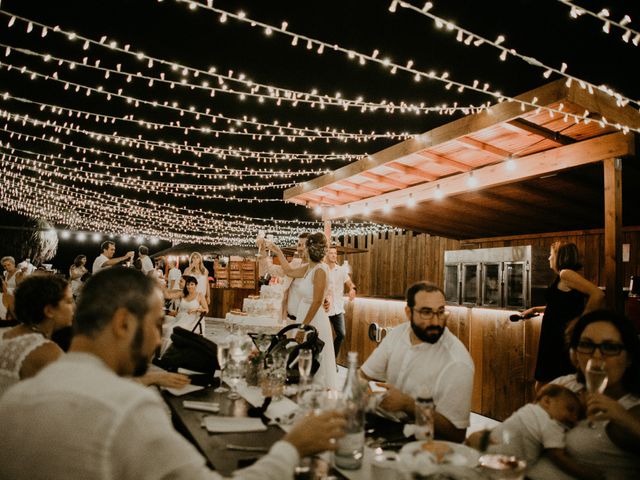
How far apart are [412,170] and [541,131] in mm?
1791

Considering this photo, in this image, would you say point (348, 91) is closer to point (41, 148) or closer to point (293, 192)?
point (293, 192)

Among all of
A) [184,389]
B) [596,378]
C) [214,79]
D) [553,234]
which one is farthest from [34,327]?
[553,234]

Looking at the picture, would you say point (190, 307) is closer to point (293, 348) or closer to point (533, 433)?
point (293, 348)

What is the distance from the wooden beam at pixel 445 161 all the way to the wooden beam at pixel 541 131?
3.55ft

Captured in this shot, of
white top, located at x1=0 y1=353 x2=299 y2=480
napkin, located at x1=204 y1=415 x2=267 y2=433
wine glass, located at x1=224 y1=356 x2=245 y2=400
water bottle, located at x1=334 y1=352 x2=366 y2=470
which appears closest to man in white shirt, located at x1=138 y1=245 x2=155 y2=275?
wine glass, located at x1=224 y1=356 x2=245 y2=400

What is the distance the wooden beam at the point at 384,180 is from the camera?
5.85m

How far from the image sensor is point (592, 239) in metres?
7.05

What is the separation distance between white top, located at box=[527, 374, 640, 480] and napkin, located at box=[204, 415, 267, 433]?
39.7 inches

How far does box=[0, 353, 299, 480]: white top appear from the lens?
0.94 m

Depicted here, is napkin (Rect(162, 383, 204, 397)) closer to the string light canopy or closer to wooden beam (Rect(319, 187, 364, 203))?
the string light canopy

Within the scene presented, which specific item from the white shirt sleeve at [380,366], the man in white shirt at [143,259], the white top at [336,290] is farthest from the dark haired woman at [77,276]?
the white shirt sleeve at [380,366]

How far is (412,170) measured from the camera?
553 centimetres

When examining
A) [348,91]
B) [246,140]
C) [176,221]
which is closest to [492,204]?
[348,91]

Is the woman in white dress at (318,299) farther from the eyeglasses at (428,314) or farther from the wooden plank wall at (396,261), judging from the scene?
the wooden plank wall at (396,261)
